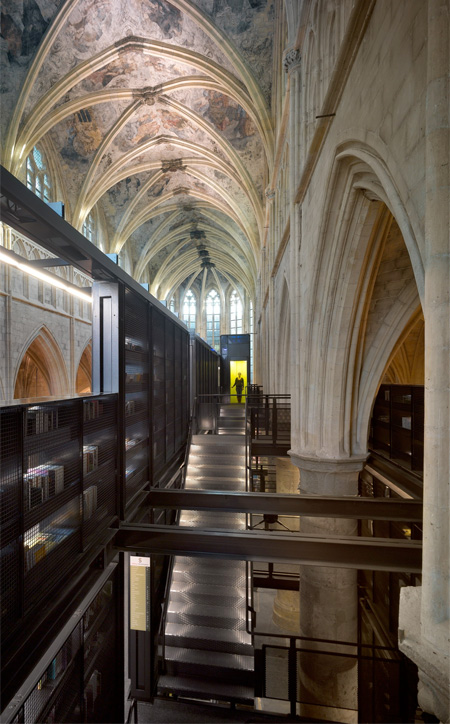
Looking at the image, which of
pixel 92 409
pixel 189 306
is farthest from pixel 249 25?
pixel 189 306

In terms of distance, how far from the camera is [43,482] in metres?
2.17

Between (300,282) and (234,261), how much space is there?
23.0 m

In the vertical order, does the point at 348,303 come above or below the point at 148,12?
below

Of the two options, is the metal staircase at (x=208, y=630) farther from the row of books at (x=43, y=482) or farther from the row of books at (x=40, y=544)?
the row of books at (x=43, y=482)

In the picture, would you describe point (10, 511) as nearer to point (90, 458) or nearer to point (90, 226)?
point (90, 458)

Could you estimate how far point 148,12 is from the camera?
1023 centimetres

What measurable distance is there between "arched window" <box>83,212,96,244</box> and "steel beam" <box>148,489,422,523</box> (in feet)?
51.0

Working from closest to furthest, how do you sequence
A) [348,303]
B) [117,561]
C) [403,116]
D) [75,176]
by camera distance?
1. [403,116]
2. [117,561]
3. [348,303]
4. [75,176]

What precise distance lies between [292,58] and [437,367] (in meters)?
6.65

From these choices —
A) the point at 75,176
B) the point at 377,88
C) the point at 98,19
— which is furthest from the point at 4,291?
the point at 377,88

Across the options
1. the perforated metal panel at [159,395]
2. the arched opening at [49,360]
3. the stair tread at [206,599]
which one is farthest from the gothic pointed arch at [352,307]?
the arched opening at [49,360]

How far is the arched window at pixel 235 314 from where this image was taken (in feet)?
105

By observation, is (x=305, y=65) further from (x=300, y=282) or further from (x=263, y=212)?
(x=263, y=212)

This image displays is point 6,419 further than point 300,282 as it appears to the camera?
No
